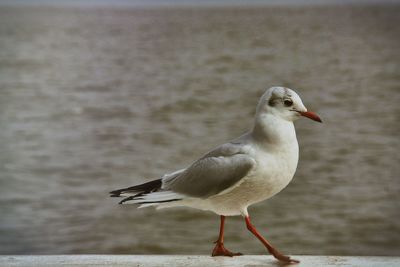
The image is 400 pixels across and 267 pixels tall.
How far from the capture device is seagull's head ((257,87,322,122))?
212 centimetres

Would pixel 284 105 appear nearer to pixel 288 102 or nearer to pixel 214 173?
pixel 288 102

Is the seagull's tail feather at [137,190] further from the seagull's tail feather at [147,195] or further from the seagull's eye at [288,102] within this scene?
the seagull's eye at [288,102]

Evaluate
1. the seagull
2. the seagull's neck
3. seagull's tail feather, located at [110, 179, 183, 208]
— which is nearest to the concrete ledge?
the seagull

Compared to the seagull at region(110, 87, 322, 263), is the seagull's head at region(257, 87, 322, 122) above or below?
above

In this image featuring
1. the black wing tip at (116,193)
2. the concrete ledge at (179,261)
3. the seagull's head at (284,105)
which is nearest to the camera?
the seagull's head at (284,105)

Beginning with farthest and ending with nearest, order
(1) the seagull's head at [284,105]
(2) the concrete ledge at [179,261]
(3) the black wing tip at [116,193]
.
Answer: (2) the concrete ledge at [179,261], (3) the black wing tip at [116,193], (1) the seagull's head at [284,105]

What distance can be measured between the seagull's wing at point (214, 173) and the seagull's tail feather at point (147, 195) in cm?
3

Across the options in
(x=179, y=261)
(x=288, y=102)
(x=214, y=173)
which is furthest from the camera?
(x=179, y=261)

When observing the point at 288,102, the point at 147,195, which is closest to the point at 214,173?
the point at 147,195

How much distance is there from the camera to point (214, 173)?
224cm

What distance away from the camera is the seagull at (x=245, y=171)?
214 centimetres

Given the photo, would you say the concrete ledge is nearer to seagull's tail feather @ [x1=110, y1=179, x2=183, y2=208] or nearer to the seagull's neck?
seagull's tail feather @ [x1=110, y1=179, x2=183, y2=208]

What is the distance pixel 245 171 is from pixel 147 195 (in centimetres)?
31

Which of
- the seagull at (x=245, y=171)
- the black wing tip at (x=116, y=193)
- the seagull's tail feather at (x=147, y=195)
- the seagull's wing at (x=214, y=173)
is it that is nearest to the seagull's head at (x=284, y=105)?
the seagull at (x=245, y=171)
